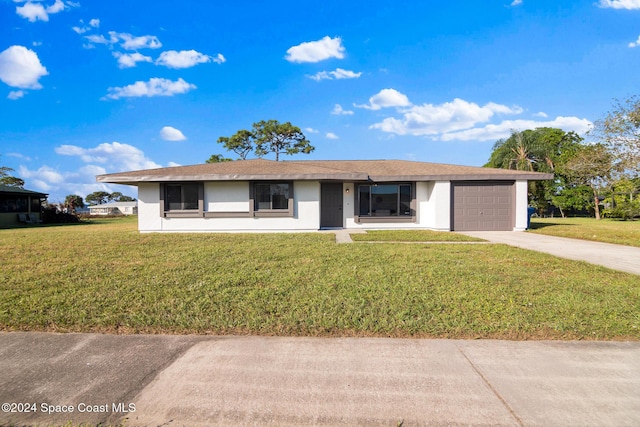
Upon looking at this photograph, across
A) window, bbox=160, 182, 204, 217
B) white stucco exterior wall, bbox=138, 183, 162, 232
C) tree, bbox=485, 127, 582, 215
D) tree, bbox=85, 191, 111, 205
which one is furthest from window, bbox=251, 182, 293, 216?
tree, bbox=85, 191, 111, 205

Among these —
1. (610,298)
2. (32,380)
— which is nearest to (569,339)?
(610,298)

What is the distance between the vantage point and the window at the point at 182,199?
13078mm

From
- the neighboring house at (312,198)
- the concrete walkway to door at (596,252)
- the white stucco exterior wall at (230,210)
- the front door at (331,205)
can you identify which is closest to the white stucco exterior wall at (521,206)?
the neighboring house at (312,198)

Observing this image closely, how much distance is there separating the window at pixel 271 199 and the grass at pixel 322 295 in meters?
A: 5.61

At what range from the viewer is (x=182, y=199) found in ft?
43.3

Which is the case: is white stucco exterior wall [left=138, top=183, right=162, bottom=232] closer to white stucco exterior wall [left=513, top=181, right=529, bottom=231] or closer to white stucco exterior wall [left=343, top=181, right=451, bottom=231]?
white stucco exterior wall [left=343, top=181, right=451, bottom=231]

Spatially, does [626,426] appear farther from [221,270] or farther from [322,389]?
[221,270]

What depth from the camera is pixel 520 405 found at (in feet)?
7.39

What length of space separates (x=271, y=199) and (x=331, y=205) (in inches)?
111

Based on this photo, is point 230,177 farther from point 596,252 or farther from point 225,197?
point 596,252

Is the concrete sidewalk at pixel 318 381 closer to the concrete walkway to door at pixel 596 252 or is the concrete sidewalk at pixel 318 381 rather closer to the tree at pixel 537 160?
the concrete walkway to door at pixel 596 252

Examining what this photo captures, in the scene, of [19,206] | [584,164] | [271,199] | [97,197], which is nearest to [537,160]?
[584,164]

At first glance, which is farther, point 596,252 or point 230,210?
point 230,210

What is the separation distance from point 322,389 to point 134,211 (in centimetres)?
6881
